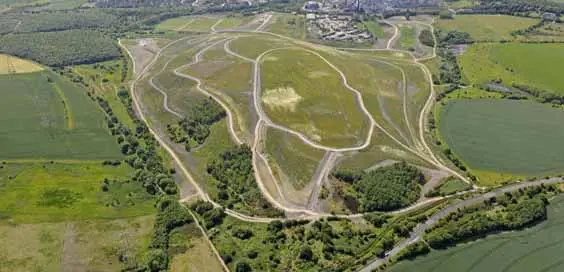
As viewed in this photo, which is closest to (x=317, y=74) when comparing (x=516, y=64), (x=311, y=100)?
(x=311, y=100)

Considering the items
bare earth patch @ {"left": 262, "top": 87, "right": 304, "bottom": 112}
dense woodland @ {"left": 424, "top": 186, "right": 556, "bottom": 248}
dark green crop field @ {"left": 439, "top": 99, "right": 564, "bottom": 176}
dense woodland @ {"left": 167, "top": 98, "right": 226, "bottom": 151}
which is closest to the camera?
dense woodland @ {"left": 424, "top": 186, "right": 556, "bottom": 248}

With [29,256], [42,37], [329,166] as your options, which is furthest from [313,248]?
[42,37]

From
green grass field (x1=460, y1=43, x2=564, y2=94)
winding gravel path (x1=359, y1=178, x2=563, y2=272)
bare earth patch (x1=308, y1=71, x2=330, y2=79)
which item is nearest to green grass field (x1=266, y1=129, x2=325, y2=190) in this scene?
winding gravel path (x1=359, y1=178, x2=563, y2=272)

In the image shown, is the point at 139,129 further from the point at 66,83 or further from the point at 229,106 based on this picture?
the point at 66,83

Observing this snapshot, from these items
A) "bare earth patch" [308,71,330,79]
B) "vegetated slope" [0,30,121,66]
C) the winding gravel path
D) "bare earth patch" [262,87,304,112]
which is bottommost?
the winding gravel path

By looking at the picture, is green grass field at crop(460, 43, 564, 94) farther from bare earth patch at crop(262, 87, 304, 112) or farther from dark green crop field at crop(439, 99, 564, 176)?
bare earth patch at crop(262, 87, 304, 112)
